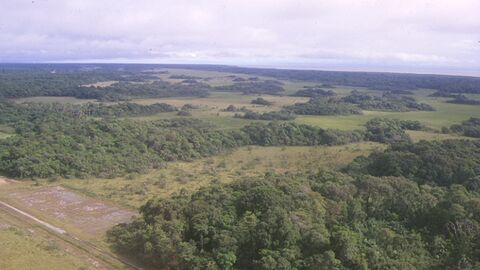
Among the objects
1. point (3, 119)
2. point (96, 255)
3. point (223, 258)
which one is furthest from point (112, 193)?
point (3, 119)

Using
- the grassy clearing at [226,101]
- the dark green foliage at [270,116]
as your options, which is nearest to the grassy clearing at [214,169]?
the dark green foliage at [270,116]

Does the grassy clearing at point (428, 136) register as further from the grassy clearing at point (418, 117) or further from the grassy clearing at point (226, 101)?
the grassy clearing at point (226, 101)

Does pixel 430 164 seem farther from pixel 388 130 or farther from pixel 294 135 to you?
pixel 388 130

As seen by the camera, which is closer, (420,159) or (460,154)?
(420,159)

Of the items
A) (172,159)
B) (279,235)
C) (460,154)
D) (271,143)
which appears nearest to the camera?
(279,235)

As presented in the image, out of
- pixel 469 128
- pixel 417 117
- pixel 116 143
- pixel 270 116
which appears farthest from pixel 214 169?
pixel 417 117

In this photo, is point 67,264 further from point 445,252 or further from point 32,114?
point 32,114
